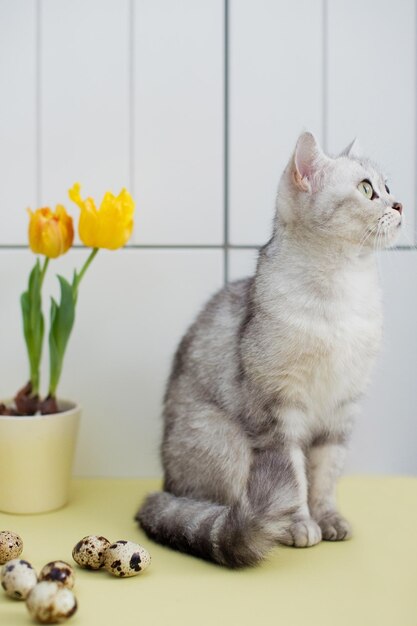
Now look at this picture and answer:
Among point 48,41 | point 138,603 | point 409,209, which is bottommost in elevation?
point 138,603

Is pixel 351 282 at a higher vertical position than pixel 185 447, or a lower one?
higher

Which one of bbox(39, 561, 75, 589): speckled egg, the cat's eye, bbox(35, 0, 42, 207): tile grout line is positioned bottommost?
bbox(39, 561, 75, 589): speckled egg

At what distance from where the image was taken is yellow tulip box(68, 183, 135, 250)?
4.27ft

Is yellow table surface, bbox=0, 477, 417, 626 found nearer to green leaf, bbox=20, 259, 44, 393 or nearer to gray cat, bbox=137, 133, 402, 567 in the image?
gray cat, bbox=137, 133, 402, 567

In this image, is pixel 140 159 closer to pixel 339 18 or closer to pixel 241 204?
pixel 241 204

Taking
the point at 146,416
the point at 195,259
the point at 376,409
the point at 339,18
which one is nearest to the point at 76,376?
the point at 146,416

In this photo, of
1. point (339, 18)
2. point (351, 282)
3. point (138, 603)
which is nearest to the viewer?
point (138, 603)

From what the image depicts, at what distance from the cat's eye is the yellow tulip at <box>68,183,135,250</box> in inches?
15.1

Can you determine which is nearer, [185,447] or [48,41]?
[185,447]

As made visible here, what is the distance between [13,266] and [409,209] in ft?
2.59

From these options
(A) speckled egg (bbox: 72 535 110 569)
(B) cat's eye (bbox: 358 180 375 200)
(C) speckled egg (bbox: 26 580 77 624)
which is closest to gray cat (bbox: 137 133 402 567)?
(B) cat's eye (bbox: 358 180 375 200)

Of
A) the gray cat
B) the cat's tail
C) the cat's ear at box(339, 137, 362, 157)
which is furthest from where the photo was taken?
the cat's ear at box(339, 137, 362, 157)

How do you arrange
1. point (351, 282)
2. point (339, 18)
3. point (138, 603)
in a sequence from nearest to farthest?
point (138, 603) < point (351, 282) < point (339, 18)

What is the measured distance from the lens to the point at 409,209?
152cm
